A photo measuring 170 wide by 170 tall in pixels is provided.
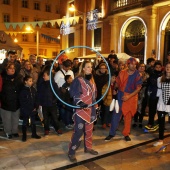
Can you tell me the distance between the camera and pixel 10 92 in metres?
5.71

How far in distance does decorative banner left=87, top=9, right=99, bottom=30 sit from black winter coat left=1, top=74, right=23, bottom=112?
54.9ft

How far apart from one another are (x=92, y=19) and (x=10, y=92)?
60.2 feet

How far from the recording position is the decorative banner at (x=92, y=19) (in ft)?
70.4

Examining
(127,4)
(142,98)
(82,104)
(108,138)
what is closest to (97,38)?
(127,4)

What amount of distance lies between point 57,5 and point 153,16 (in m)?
37.8

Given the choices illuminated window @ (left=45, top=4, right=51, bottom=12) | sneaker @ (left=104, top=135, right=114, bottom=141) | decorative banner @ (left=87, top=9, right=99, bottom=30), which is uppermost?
illuminated window @ (left=45, top=4, right=51, bottom=12)

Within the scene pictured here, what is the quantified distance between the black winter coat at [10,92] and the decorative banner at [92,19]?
16729mm

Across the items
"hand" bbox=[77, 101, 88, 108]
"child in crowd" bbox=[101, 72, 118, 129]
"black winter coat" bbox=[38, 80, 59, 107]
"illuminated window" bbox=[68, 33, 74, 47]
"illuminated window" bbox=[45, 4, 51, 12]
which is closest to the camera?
"hand" bbox=[77, 101, 88, 108]

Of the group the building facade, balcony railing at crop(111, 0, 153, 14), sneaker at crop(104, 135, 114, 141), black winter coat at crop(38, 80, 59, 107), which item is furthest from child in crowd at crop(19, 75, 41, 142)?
the building facade

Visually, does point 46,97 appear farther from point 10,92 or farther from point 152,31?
point 152,31

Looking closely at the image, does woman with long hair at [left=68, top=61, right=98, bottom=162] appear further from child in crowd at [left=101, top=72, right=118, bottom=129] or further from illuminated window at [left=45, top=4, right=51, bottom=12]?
illuminated window at [left=45, top=4, right=51, bottom=12]

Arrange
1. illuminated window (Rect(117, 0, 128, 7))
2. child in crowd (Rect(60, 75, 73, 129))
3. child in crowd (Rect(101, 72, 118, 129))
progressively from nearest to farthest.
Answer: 1. child in crowd (Rect(60, 75, 73, 129))
2. child in crowd (Rect(101, 72, 118, 129))
3. illuminated window (Rect(117, 0, 128, 7))

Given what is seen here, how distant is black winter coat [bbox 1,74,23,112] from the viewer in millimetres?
5707

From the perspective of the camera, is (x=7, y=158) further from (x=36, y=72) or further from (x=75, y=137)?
(x=36, y=72)
